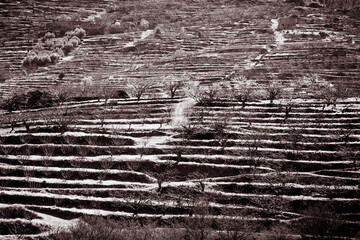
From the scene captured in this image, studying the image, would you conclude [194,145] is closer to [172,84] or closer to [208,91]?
[208,91]

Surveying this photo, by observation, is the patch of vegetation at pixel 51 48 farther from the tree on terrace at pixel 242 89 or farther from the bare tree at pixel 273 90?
the bare tree at pixel 273 90

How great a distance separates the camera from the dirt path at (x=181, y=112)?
20078 mm

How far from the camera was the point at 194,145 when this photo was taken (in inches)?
710

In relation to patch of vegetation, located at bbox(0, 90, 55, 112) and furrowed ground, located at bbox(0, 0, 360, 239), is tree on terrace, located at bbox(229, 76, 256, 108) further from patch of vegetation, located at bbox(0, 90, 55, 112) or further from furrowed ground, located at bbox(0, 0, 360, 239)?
patch of vegetation, located at bbox(0, 90, 55, 112)

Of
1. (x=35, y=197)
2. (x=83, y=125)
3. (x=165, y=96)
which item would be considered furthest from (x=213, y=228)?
(x=165, y=96)

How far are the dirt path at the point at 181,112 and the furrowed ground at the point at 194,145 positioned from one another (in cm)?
13

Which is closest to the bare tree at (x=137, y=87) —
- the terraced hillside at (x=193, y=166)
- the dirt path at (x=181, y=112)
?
the terraced hillside at (x=193, y=166)

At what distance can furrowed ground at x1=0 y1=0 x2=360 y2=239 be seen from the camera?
1364cm

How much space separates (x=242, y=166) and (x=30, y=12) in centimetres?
5158

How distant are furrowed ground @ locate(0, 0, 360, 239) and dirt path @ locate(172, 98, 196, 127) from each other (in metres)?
0.13

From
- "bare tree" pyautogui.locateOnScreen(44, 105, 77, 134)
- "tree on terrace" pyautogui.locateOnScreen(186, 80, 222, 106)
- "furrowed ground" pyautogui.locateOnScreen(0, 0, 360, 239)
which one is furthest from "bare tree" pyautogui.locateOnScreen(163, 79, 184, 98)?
"bare tree" pyautogui.locateOnScreen(44, 105, 77, 134)

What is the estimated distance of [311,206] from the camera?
A: 13.7m

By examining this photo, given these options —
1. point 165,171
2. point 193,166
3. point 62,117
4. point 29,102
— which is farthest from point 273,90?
point 29,102

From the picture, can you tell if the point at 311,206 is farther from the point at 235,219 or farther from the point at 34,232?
the point at 34,232
